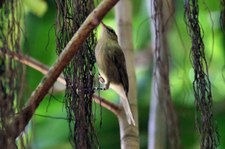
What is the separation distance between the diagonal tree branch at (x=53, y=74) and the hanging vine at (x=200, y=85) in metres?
0.28

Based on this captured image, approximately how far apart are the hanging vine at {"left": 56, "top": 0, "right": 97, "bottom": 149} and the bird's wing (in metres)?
0.61

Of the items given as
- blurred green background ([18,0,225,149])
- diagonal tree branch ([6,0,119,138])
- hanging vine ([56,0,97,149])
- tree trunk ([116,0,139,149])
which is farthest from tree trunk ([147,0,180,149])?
blurred green background ([18,0,225,149])

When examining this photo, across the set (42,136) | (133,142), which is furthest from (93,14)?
(42,136)

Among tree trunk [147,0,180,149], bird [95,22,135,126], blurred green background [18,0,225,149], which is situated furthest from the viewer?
blurred green background [18,0,225,149]

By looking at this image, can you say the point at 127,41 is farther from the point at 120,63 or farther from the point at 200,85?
the point at 200,85

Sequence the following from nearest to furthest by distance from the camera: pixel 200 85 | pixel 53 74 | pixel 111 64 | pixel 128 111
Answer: pixel 53 74
pixel 200 85
pixel 128 111
pixel 111 64

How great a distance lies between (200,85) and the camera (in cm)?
169

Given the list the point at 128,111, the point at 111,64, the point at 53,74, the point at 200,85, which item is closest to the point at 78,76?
the point at 53,74

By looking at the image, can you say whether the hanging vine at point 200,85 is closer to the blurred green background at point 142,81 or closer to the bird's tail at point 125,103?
the bird's tail at point 125,103

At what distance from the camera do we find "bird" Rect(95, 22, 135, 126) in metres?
2.40

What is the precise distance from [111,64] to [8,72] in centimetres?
99

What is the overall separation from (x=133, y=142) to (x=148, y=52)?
1.76 m

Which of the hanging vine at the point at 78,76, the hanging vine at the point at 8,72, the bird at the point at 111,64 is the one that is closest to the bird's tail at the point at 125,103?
the bird at the point at 111,64

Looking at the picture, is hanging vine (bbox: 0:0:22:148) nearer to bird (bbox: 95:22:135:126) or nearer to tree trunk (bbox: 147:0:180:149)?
tree trunk (bbox: 147:0:180:149)
